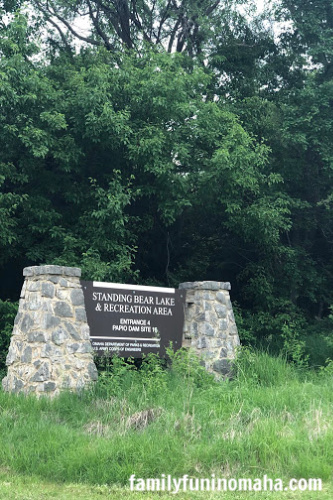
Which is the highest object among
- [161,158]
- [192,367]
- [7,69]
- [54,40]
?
[54,40]

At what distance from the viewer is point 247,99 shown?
15.6 meters

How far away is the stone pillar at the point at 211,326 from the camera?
10.3m

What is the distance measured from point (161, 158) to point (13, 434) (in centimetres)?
723

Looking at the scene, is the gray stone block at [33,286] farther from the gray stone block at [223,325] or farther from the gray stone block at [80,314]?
the gray stone block at [223,325]

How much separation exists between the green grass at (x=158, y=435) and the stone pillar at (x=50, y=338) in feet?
0.97

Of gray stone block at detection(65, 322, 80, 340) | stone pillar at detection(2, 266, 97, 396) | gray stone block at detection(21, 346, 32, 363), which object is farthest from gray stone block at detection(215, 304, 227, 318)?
gray stone block at detection(21, 346, 32, 363)

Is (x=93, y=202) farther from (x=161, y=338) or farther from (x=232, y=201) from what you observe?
(x=161, y=338)

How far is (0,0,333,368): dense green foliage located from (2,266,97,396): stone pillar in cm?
256

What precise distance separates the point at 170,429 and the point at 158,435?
23cm

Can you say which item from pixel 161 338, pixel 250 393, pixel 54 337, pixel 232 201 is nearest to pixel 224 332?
pixel 161 338

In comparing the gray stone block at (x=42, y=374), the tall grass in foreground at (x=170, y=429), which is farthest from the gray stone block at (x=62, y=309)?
the tall grass in foreground at (x=170, y=429)

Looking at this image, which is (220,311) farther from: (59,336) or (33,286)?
(33,286)

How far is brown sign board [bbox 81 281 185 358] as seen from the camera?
945 centimetres

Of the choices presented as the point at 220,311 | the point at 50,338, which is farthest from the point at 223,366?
the point at 50,338
